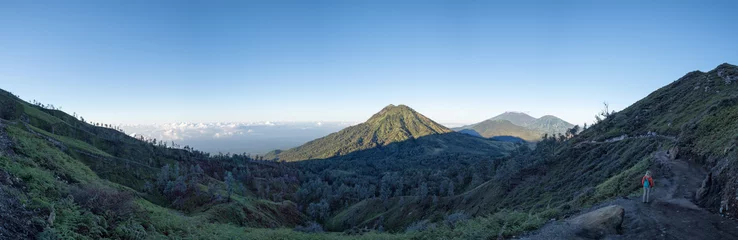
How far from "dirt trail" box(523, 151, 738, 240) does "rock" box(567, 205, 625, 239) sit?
35 cm

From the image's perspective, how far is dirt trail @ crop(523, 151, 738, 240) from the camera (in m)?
15.6

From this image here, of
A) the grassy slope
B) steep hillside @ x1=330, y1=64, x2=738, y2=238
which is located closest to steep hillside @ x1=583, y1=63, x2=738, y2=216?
steep hillside @ x1=330, y1=64, x2=738, y2=238

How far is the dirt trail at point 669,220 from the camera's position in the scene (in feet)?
51.2

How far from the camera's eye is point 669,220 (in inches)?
685

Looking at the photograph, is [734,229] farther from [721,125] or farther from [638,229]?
[721,125]

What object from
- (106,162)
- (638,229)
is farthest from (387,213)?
(106,162)

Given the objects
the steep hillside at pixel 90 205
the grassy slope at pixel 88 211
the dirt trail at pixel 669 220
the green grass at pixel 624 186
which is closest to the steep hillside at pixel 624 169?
the green grass at pixel 624 186

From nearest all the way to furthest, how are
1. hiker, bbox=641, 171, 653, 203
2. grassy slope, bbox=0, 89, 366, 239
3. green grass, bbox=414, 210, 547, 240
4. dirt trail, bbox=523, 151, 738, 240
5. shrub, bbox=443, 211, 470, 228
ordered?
dirt trail, bbox=523, 151, 738, 240 < grassy slope, bbox=0, 89, 366, 239 < green grass, bbox=414, 210, 547, 240 < hiker, bbox=641, 171, 653, 203 < shrub, bbox=443, 211, 470, 228

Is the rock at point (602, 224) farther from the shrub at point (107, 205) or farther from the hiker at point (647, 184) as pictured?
the shrub at point (107, 205)

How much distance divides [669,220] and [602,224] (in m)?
4.28

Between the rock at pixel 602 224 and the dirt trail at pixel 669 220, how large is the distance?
350mm

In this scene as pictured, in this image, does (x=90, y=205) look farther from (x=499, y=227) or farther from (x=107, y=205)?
(x=499, y=227)

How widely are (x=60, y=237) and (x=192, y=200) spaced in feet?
210

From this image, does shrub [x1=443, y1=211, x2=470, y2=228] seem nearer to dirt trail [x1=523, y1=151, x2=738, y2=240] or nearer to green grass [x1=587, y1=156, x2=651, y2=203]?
dirt trail [x1=523, y1=151, x2=738, y2=240]
